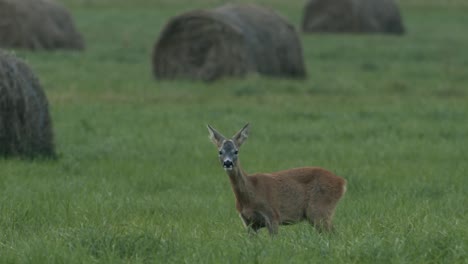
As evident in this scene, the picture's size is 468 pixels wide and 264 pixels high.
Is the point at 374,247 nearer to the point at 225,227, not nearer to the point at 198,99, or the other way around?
the point at 225,227

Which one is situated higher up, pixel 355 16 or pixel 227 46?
pixel 227 46

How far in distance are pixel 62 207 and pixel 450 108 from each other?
32.9 feet

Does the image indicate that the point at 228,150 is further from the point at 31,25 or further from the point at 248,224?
the point at 31,25

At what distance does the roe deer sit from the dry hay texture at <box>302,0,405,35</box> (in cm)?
2748

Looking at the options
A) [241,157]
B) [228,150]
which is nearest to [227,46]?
[241,157]

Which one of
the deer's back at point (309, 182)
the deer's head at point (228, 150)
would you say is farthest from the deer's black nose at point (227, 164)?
the deer's back at point (309, 182)

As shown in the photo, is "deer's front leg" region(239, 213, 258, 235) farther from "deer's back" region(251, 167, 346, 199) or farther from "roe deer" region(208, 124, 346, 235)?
"deer's back" region(251, 167, 346, 199)

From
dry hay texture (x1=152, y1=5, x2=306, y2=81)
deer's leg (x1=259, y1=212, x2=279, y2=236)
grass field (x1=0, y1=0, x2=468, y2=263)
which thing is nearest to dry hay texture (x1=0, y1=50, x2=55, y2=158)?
grass field (x1=0, y1=0, x2=468, y2=263)

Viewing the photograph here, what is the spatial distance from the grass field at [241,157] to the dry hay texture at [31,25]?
1060mm

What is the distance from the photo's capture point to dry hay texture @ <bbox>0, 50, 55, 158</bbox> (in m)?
14.3

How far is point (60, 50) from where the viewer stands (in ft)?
98.4

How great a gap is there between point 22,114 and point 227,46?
33.4ft

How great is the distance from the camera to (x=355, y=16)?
37375 millimetres

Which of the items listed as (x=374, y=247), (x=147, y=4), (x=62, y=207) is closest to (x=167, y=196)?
(x=62, y=207)
